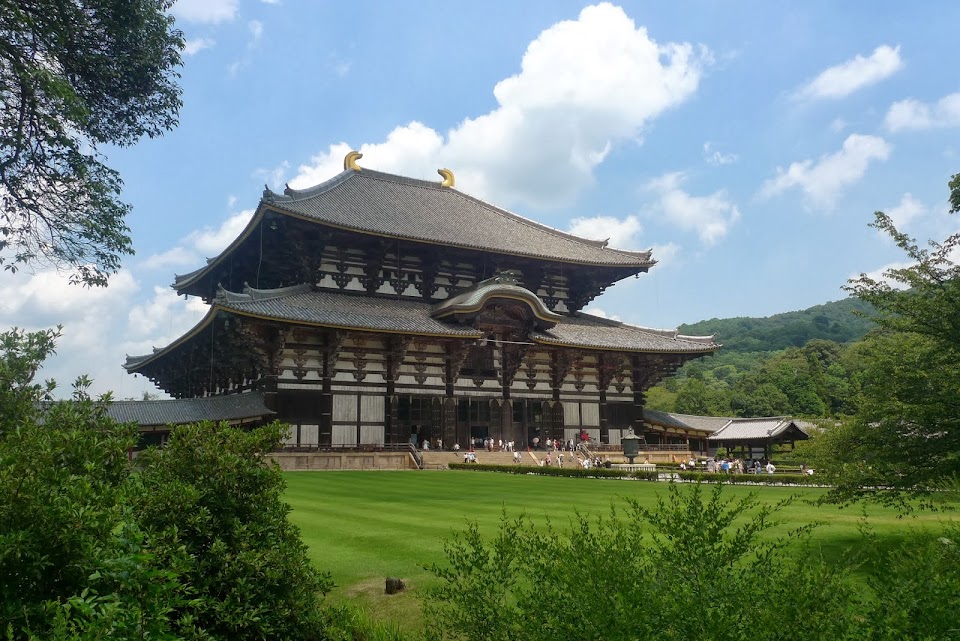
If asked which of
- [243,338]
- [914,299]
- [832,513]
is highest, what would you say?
[243,338]

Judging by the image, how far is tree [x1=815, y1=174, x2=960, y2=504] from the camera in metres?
9.84

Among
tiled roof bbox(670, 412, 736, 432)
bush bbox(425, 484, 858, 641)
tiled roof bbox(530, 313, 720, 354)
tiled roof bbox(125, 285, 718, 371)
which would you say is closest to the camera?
bush bbox(425, 484, 858, 641)

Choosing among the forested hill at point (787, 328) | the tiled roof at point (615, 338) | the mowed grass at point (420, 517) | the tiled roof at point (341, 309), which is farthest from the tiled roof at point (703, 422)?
the forested hill at point (787, 328)

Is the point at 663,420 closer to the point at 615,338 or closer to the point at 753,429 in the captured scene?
the point at 753,429

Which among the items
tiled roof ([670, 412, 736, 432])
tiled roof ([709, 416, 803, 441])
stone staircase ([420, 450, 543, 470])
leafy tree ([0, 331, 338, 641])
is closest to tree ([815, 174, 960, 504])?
leafy tree ([0, 331, 338, 641])

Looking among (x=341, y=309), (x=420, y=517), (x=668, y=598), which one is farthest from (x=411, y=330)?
(x=668, y=598)

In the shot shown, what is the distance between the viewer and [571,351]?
39.5 meters

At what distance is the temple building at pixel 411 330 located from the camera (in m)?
32.8

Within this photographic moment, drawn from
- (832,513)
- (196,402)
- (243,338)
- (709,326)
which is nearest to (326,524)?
(832,513)

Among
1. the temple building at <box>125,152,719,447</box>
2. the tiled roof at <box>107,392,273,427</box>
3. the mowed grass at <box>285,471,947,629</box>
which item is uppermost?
the temple building at <box>125,152,719,447</box>

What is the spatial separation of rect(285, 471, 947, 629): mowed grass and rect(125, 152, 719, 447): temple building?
27.5 feet

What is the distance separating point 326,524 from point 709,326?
16202cm

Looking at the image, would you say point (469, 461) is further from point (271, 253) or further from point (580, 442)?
point (271, 253)

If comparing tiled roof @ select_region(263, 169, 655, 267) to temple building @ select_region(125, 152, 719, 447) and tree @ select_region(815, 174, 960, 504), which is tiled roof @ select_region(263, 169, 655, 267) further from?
tree @ select_region(815, 174, 960, 504)
